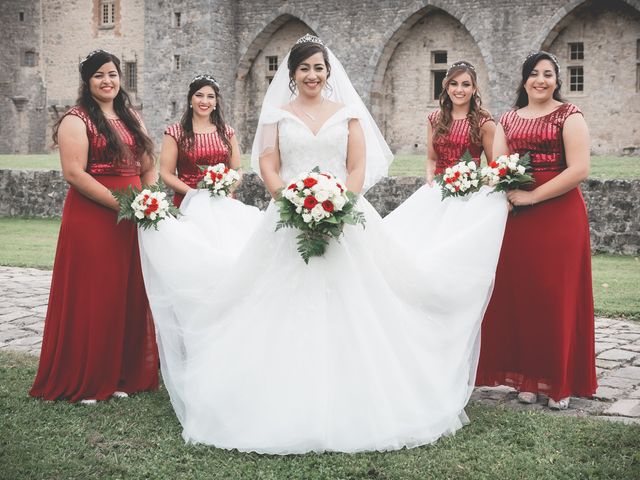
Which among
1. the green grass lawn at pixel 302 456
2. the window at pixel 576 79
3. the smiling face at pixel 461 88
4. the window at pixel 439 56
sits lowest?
the green grass lawn at pixel 302 456

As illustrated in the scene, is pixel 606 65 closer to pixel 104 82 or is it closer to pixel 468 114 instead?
pixel 468 114

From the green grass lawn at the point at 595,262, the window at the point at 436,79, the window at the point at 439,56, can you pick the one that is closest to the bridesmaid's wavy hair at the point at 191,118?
the green grass lawn at the point at 595,262

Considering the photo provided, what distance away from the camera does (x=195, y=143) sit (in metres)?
7.16

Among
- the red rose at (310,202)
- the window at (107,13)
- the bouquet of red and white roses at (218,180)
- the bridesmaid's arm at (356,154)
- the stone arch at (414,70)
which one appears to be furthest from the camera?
the window at (107,13)

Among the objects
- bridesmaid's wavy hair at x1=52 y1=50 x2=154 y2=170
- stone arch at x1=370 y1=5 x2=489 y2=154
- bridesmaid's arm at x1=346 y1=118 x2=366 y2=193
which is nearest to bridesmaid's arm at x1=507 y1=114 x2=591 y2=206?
bridesmaid's arm at x1=346 y1=118 x2=366 y2=193

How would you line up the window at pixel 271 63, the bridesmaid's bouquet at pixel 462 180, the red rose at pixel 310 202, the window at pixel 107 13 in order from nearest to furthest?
1. the red rose at pixel 310 202
2. the bridesmaid's bouquet at pixel 462 180
3. the window at pixel 271 63
4. the window at pixel 107 13

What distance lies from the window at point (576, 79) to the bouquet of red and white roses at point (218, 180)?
80.5 ft

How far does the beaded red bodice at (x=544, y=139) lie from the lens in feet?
17.4

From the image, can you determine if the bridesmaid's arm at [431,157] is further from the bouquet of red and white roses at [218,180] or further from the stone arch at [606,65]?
the stone arch at [606,65]

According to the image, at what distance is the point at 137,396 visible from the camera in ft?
17.8

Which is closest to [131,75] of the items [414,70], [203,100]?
[414,70]

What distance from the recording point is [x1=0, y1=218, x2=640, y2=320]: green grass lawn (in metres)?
9.08

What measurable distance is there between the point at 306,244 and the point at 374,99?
2714cm

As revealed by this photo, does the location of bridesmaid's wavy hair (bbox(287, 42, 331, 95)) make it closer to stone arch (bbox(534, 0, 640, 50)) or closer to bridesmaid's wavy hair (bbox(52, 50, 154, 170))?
bridesmaid's wavy hair (bbox(52, 50, 154, 170))
